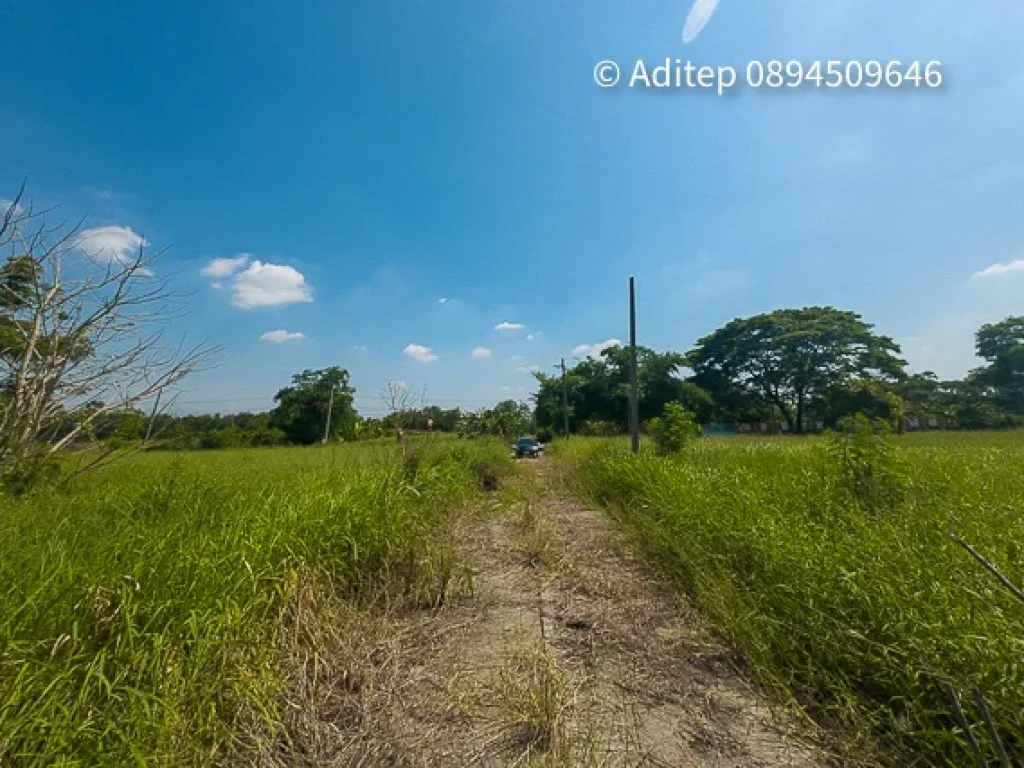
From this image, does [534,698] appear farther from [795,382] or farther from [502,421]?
[795,382]

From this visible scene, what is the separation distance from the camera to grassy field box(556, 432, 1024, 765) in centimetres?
159

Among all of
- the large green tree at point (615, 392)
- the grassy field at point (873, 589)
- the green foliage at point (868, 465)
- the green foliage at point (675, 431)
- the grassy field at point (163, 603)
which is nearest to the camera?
the grassy field at point (163, 603)

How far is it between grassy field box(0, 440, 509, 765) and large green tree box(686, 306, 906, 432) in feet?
107

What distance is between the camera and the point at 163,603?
177cm

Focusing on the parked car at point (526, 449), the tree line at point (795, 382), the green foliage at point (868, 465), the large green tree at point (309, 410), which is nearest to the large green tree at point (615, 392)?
the tree line at point (795, 382)

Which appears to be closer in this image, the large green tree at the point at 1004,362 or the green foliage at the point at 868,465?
the green foliage at the point at 868,465

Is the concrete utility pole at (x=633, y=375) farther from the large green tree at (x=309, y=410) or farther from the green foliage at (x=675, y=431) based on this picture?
the large green tree at (x=309, y=410)

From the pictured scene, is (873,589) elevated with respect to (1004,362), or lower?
lower

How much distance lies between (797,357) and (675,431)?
26455 mm

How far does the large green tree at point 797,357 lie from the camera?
28094 mm

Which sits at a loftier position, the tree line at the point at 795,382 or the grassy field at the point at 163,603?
the tree line at the point at 795,382

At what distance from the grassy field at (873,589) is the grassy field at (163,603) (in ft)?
7.10

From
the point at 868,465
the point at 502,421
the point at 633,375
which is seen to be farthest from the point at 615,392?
the point at 868,465

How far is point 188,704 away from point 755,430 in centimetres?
3389
